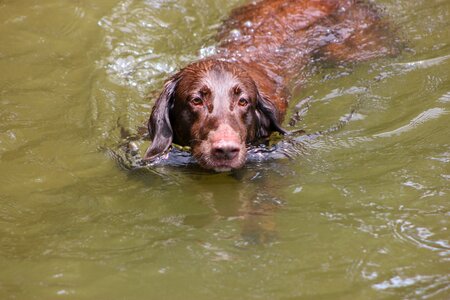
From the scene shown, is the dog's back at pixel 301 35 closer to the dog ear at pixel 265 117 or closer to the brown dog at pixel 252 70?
the brown dog at pixel 252 70

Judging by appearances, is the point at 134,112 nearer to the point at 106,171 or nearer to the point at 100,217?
the point at 106,171

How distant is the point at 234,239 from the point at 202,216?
446 millimetres

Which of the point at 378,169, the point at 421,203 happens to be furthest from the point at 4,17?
the point at 421,203

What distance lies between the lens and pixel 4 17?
791 cm

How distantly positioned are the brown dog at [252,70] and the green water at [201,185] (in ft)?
0.88

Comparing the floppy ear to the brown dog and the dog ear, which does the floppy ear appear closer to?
the brown dog

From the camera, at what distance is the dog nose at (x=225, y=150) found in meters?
4.81

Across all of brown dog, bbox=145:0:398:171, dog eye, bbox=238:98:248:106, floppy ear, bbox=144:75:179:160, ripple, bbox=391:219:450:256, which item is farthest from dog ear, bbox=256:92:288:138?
ripple, bbox=391:219:450:256

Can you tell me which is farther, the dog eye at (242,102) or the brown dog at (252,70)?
the dog eye at (242,102)

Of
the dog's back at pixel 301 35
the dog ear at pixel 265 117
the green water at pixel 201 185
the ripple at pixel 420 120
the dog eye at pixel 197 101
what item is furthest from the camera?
the dog's back at pixel 301 35

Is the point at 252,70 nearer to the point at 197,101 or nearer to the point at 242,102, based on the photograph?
the point at 242,102

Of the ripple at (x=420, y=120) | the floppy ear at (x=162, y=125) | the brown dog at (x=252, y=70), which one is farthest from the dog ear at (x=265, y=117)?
the ripple at (x=420, y=120)

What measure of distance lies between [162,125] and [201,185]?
2.71ft

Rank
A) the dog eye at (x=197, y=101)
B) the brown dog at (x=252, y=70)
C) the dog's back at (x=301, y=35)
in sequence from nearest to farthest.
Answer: the brown dog at (x=252, y=70), the dog eye at (x=197, y=101), the dog's back at (x=301, y=35)
